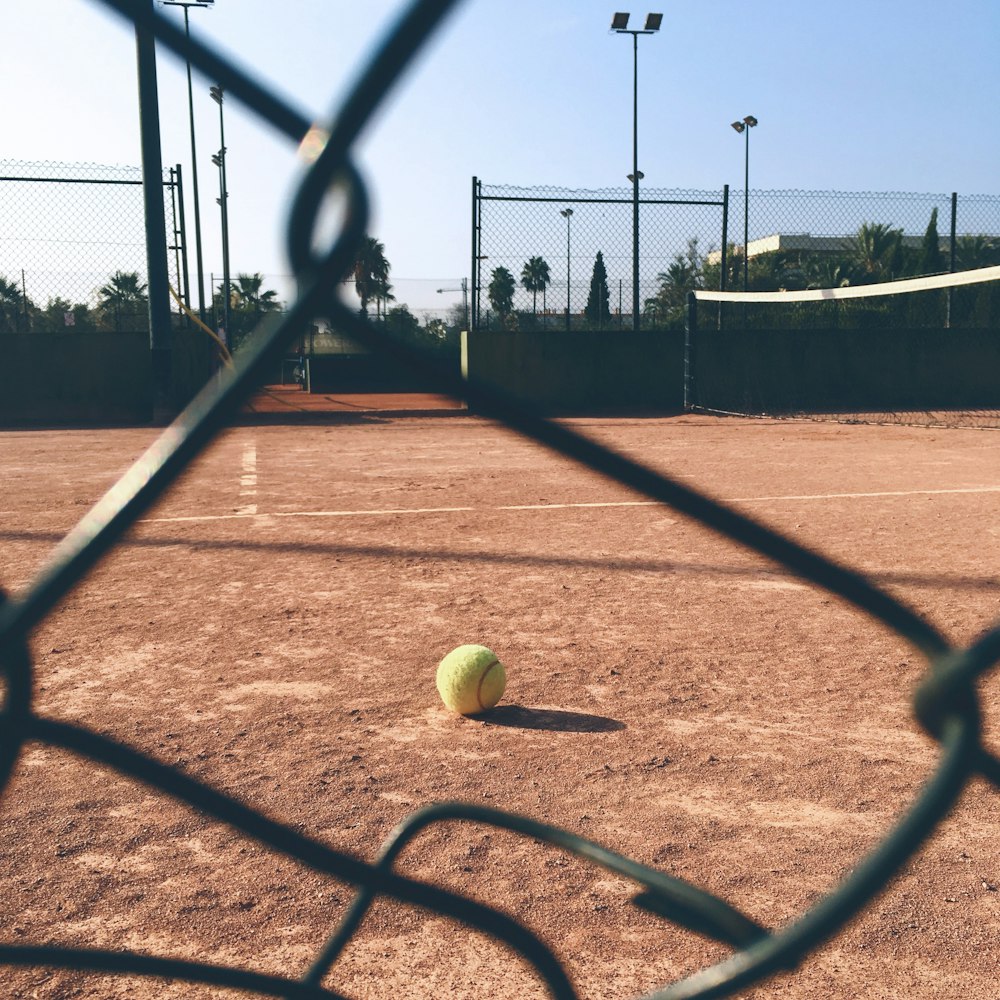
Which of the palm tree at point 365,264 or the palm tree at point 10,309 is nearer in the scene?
the palm tree at point 365,264

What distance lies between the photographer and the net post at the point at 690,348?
1571 cm

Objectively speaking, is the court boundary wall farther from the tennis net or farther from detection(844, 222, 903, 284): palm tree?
detection(844, 222, 903, 284): palm tree

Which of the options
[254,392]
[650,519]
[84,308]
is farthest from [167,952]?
[84,308]

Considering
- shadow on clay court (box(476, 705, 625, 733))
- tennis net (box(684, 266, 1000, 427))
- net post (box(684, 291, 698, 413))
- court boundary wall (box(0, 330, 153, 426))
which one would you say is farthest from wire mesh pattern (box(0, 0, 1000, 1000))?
tennis net (box(684, 266, 1000, 427))

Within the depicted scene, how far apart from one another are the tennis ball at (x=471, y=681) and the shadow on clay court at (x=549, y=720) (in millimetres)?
55

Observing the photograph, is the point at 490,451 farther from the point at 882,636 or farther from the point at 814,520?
the point at 882,636

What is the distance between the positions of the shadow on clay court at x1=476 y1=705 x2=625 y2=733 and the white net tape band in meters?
9.44

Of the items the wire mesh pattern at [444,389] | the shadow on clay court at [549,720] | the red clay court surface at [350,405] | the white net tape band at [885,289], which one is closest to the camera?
the wire mesh pattern at [444,389]

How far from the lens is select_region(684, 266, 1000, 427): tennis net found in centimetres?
1648

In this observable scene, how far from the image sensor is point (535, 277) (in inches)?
640

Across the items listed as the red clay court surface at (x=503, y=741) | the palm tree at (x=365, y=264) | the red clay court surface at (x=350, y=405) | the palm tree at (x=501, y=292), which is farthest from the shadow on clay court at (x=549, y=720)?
the palm tree at (x=501, y=292)

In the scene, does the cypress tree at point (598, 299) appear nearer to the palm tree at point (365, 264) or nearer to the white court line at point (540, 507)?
the white court line at point (540, 507)

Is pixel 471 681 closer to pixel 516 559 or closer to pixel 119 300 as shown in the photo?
pixel 516 559

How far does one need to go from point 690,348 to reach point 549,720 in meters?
13.6
